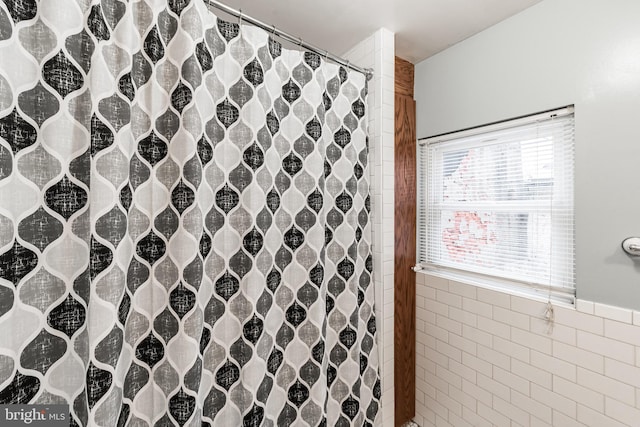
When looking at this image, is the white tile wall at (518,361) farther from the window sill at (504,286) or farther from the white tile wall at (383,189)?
the white tile wall at (383,189)

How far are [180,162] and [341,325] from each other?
1103mm

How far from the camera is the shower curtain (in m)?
0.77

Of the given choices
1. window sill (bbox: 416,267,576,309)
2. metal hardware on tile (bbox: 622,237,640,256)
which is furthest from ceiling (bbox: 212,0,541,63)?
window sill (bbox: 416,267,576,309)

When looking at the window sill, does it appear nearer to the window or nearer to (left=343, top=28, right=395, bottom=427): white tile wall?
the window

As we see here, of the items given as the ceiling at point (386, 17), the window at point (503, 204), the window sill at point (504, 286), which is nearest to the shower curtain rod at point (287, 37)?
the ceiling at point (386, 17)

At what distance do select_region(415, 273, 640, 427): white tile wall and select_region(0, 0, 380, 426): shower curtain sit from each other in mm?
652

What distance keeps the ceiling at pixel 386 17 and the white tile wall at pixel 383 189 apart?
120 millimetres

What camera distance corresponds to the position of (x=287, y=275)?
129 cm

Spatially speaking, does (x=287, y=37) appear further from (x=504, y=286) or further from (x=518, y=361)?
(x=518, y=361)

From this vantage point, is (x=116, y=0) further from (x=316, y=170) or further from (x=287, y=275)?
(x=287, y=275)

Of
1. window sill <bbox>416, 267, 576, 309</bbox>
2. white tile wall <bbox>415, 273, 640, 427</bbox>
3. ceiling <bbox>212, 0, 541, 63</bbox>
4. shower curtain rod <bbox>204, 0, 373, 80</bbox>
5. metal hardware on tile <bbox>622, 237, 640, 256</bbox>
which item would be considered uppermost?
ceiling <bbox>212, 0, 541, 63</bbox>

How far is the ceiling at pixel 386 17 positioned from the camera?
1.39 meters

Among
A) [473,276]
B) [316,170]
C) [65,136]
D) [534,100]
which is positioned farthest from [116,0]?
[473,276]

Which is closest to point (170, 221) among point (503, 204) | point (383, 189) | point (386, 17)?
point (383, 189)
